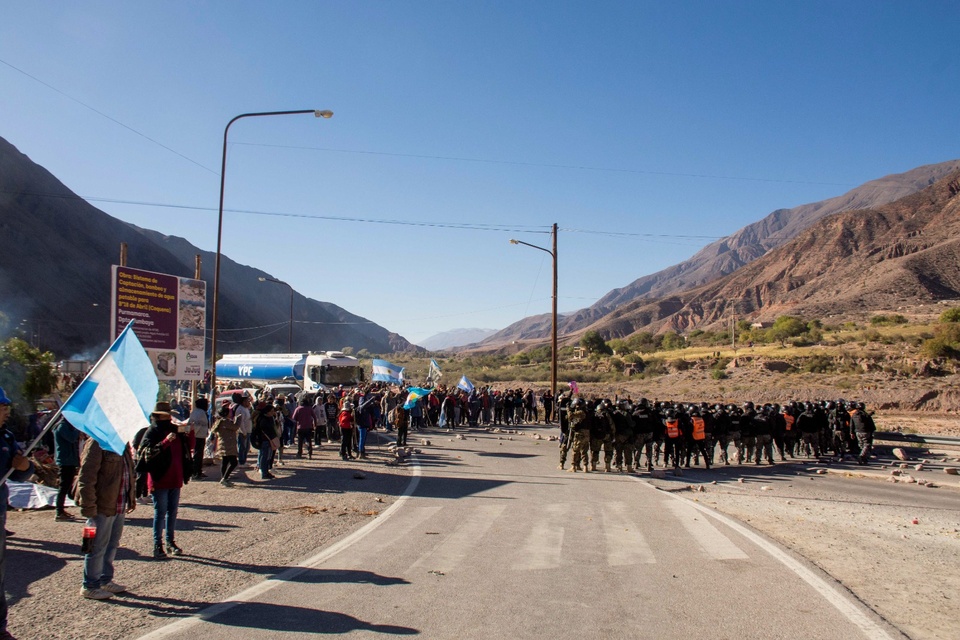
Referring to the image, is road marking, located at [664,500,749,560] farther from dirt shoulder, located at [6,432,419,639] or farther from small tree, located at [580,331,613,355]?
small tree, located at [580,331,613,355]

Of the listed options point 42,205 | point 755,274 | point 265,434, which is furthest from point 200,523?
point 755,274

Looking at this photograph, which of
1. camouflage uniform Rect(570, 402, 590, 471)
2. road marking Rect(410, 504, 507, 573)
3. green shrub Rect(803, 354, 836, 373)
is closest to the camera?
road marking Rect(410, 504, 507, 573)

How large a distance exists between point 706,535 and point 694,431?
9369 millimetres

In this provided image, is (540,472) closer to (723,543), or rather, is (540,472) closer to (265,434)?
(265,434)

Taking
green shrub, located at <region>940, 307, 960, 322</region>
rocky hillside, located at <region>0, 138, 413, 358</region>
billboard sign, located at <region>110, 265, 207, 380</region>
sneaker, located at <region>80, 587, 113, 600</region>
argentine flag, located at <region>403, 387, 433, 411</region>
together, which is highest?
rocky hillside, located at <region>0, 138, 413, 358</region>

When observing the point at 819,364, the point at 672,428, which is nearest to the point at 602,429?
the point at 672,428

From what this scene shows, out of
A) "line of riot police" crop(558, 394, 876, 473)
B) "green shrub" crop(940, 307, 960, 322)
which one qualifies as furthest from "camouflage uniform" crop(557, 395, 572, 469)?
"green shrub" crop(940, 307, 960, 322)

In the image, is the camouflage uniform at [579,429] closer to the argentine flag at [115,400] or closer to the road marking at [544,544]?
the road marking at [544,544]

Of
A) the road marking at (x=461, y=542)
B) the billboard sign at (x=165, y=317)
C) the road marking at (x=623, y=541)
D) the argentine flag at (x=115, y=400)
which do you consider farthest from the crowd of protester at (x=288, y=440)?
the road marking at (x=623, y=541)

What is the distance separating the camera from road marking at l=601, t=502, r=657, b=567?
7.96 m

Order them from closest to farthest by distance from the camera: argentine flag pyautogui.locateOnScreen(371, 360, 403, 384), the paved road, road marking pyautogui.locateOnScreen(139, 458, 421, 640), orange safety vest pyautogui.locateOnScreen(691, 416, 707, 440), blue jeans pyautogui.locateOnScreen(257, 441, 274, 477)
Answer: road marking pyautogui.locateOnScreen(139, 458, 421, 640) → the paved road → blue jeans pyautogui.locateOnScreen(257, 441, 274, 477) → orange safety vest pyautogui.locateOnScreen(691, 416, 707, 440) → argentine flag pyautogui.locateOnScreen(371, 360, 403, 384)

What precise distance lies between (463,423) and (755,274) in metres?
141

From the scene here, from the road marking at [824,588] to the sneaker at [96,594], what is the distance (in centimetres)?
639

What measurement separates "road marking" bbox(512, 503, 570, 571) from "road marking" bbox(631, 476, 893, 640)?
251cm
